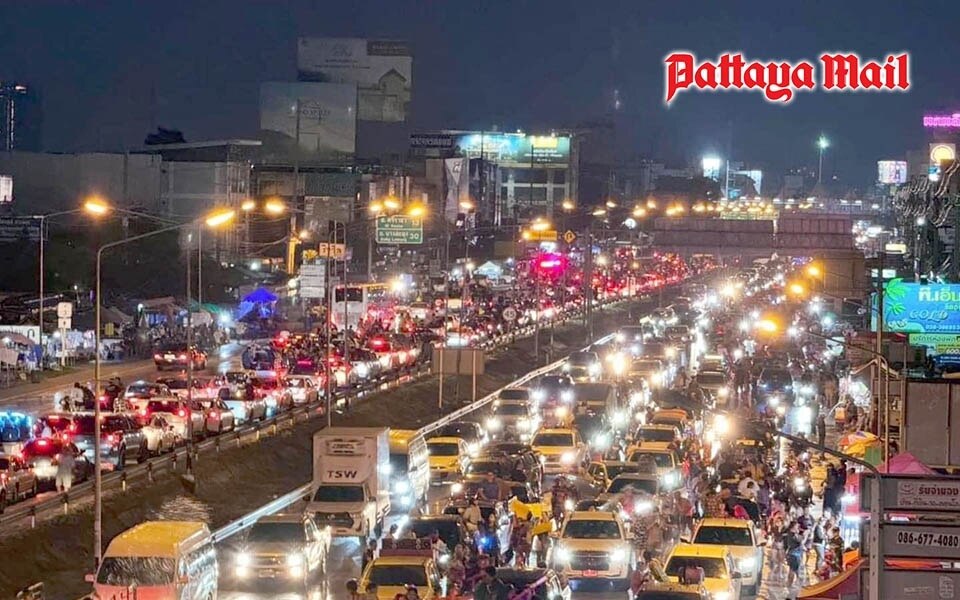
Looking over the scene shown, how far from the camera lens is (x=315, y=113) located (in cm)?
15888

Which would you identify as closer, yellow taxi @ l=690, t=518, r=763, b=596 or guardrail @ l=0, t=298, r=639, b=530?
yellow taxi @ l=690, t=518, r=763, b=596

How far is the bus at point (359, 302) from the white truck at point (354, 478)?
4235 centimetres

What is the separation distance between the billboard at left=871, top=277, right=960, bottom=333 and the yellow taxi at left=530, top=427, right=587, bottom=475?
13177mm

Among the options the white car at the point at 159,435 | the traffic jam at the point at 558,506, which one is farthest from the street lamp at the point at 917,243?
the white car at the point at 159,435

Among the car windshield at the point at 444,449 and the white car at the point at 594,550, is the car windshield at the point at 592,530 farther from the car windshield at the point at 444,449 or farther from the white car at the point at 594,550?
the car windshield at the point at 444,449

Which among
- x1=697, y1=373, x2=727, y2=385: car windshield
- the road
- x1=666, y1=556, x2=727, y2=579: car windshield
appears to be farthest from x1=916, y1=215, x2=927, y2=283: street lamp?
x1=666, y1=556, x2=727, y2=579: car windshield

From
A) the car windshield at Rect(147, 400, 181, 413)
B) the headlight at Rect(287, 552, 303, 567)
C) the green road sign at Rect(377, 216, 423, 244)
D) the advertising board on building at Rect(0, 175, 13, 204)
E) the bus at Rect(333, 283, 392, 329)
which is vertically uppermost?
the advertising board on building at Rect(0, 175, 13, 204)

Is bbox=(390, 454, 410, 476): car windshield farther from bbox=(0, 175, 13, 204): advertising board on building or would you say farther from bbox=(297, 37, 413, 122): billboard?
bbox=(297, 37, 413, 122): billboard

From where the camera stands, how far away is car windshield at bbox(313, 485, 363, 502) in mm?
34781

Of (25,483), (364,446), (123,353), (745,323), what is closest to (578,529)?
(364,446)

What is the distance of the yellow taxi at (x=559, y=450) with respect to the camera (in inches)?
1752

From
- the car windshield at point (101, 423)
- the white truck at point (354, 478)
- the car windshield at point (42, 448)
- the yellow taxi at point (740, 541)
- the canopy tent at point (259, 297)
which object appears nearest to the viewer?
the yellow taxi at point (740, 541)

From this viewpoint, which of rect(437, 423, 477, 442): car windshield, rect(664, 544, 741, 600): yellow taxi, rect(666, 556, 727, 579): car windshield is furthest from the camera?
rect(437, 423, 477, 442): car windshield

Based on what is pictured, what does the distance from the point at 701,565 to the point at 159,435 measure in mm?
20231
